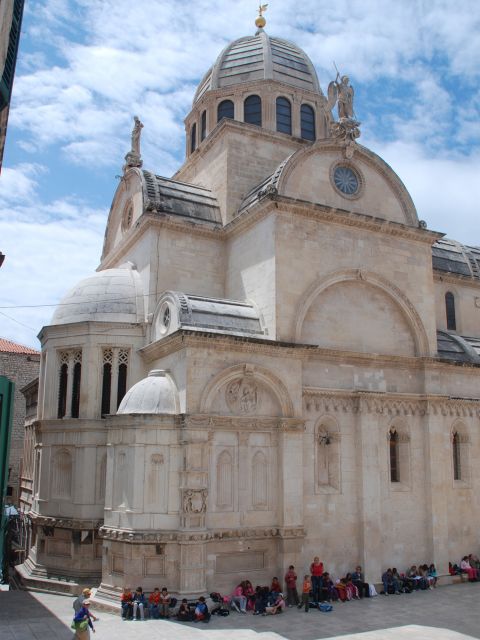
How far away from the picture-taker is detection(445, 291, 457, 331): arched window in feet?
98.1

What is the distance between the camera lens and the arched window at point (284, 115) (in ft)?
98.4

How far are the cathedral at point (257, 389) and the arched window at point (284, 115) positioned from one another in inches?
66.7

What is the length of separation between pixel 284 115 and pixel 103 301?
13.3 m

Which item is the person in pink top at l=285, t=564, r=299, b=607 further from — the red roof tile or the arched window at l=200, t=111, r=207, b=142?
the red roof tile

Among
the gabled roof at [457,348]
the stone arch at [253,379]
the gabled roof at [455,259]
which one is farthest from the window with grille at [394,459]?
the gabled roof at [455,259]

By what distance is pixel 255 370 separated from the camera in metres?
20.3

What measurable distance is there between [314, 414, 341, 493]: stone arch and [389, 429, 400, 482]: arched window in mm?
2713

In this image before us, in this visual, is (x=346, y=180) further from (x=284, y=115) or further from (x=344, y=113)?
(x=284, y=115)

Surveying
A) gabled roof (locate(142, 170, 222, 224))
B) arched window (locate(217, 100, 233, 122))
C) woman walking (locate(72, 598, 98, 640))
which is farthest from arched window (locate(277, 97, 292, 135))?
woman walking (locate(72, 598, 98, 640))

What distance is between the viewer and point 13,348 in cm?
4322

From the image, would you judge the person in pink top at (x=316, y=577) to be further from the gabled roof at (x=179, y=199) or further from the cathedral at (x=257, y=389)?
the gabled roof at (x=179, y=199)

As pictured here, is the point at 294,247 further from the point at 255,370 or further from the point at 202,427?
the point at 202,427

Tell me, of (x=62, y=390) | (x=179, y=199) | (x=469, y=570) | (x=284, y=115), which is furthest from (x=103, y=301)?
(x=469, y=570)

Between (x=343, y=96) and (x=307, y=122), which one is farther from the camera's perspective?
(x=307, y=122)
